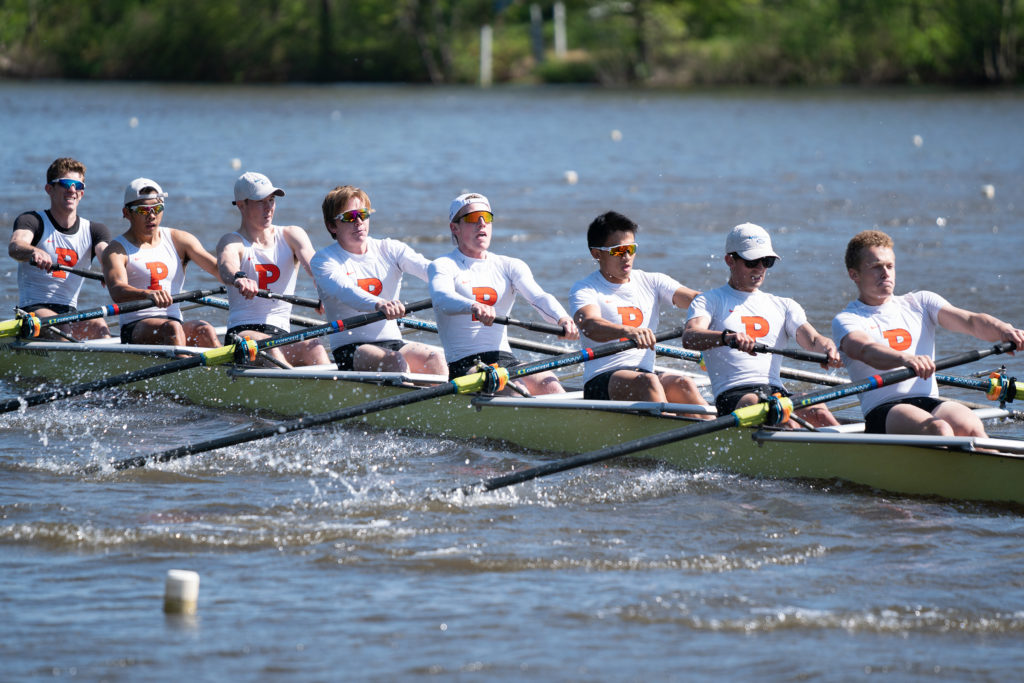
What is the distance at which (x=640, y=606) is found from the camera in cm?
531

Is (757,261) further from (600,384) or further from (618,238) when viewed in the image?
(600,384)

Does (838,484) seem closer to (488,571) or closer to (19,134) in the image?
(488,571)

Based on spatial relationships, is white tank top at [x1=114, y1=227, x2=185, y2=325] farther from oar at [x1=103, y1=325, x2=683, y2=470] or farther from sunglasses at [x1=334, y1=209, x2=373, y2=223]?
oar at [x1=103, y1=325, x2=683, y2=470]

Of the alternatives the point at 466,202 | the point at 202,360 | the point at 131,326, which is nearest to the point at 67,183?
the point at 131,326

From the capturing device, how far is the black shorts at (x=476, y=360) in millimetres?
7887

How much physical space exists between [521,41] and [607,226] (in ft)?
172

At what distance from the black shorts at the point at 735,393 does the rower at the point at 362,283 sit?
1.98 metres

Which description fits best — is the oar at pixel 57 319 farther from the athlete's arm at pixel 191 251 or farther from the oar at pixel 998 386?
the oar at pixel 998 386

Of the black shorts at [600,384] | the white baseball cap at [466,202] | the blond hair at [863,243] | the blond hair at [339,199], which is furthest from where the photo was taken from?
the blond hair at [339,199]

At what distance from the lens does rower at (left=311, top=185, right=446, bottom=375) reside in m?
8.26

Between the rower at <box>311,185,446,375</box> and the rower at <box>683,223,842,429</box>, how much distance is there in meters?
1.97

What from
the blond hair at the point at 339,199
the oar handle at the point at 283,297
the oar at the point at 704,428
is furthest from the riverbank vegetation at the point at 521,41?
the oar at the point at 704,428

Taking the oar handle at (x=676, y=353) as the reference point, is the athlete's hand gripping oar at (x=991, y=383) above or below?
below

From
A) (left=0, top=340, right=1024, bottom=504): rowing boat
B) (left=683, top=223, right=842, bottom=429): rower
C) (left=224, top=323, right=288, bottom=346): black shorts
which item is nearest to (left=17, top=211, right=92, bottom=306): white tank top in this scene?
(left=0, top=340, right=1024, bottom=504): rowing boat
